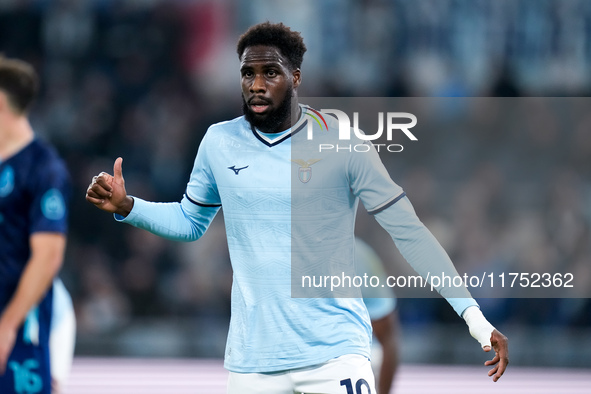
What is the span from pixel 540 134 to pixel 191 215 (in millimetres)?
7948

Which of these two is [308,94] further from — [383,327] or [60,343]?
[60,343]

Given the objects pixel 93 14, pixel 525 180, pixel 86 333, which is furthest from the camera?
pixel 93 14

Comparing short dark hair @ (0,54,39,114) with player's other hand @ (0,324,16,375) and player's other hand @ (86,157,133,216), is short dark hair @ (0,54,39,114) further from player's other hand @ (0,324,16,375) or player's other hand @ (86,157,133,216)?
player's other hand @ (0,324,16,375)

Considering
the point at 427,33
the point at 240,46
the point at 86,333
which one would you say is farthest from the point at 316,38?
the point at 240,46

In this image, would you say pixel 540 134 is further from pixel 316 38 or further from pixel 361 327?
pixel 361 327

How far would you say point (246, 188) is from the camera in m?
3.50

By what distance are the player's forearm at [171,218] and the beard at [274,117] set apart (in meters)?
0.45

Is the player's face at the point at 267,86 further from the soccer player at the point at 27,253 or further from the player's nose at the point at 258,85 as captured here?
the soccer player at the point at 27,253

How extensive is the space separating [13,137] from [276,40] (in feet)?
4.33

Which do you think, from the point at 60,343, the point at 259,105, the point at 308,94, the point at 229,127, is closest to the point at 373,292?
the point at 60,343

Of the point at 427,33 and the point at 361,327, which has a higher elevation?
the point at 427,33

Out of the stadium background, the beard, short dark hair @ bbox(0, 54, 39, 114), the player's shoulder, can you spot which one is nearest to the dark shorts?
short dark hair @ bbox(0, 54, 39, 114)

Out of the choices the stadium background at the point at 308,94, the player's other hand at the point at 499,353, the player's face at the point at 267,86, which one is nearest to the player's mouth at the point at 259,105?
the player's face at the point at 267,86

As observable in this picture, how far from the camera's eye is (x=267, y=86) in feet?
11.5
